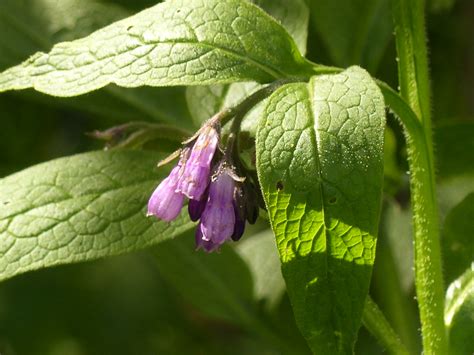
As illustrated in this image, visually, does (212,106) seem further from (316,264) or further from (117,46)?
(316,264)

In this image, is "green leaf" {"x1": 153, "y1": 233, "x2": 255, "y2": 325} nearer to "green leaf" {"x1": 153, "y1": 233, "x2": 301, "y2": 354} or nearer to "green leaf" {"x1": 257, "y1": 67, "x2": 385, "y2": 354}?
"green leaf" {"x1": 153, "y1": 233, "x2": 301, "y2": 354}

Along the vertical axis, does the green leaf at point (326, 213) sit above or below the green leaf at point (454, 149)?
above

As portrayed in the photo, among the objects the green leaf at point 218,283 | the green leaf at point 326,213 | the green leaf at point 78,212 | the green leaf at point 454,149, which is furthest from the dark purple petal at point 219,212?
the green leaf at point 454,149

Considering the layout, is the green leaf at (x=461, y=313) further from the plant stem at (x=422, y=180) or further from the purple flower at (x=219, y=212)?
the purple flower at (x=219, y=212)

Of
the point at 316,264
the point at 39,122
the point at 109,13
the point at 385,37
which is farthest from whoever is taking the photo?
the point at 39,122

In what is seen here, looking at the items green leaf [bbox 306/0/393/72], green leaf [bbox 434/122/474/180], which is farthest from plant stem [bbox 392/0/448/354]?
green leaf [bbox 306/0/393/72]

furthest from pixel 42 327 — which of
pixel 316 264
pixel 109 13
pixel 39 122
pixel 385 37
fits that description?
pixel 316 264
